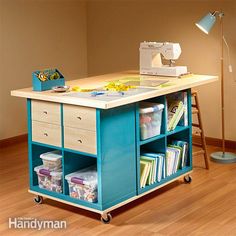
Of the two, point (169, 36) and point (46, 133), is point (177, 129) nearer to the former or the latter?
point (46, 133)

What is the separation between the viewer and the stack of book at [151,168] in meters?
4.26

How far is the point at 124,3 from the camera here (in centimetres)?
620

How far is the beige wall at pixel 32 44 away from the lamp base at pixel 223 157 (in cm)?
204

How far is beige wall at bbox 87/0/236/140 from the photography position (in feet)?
18.4

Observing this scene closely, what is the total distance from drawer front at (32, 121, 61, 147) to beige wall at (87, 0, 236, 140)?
213cm

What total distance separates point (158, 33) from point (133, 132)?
2.15m

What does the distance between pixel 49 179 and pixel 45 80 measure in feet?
2.30

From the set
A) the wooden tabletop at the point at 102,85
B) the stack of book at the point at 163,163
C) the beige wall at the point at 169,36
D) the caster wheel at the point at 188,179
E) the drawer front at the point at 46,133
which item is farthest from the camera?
the beige wall at the point at 169,36

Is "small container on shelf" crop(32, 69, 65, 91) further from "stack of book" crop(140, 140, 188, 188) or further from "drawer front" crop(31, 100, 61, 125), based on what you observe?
"stack of book" crop(140, 140, 188, 188)

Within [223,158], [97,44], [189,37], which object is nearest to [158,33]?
[189,37]

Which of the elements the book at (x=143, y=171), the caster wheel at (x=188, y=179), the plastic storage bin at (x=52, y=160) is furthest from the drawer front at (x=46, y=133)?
the caster wheel at (x=188, y=179)

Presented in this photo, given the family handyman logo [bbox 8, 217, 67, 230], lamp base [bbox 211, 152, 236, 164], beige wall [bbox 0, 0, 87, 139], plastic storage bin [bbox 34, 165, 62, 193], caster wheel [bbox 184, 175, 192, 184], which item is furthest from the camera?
beige wall [bbox 0, 0, 87, 139]

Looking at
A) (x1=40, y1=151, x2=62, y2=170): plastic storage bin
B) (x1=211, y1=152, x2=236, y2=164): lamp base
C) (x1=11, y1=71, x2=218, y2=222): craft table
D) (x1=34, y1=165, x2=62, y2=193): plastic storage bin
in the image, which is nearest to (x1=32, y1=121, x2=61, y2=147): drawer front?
(x1=11, y1=71, x2=218, y2=222): craft table

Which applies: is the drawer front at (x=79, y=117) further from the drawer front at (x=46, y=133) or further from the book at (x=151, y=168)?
the book at (x=151, y=168)
